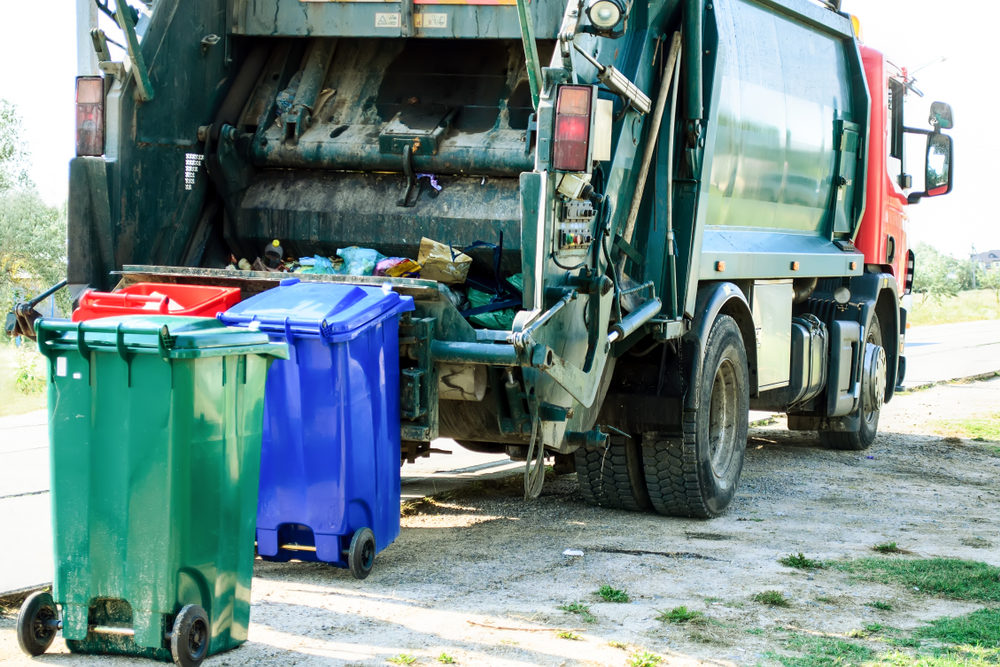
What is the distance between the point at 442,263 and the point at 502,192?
1.56 feet

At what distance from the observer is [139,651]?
3.87 meters

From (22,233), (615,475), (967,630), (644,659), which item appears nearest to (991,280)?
(22,233)

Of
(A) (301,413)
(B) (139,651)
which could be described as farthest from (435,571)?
(B) (139,651)

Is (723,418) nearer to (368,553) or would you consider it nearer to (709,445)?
(709,445)

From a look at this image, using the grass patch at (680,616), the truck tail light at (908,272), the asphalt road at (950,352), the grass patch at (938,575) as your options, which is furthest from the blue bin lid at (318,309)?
the asphalt road at (950,352)

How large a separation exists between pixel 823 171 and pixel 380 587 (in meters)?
4.63

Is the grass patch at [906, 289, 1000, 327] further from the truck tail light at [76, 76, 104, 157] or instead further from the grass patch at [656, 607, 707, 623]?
the grass patch at [656, 607, 707, 623]

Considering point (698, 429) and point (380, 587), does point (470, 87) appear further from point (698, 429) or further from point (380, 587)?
point (380, 587)

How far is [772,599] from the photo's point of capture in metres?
4.85

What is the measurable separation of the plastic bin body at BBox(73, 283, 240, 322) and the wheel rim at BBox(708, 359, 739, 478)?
2.60 meters

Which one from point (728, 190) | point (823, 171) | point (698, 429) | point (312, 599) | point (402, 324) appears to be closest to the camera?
point (312, 599)

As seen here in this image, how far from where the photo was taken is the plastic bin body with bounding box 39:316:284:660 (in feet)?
12.3

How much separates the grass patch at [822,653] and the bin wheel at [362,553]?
1.52 m

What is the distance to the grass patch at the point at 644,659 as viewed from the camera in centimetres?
402
